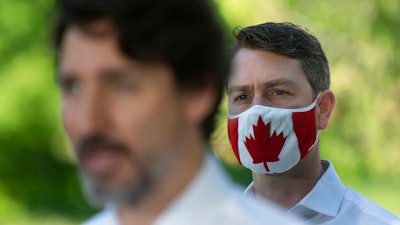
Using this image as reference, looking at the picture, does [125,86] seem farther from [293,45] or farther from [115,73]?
[293,45]

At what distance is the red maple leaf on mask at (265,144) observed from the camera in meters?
5.00

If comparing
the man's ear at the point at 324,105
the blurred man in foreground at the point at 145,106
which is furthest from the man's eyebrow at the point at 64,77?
the man's ear at the point at 324,105

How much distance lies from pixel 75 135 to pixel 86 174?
0.09 metres

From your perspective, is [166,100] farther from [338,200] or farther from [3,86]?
[3,86]

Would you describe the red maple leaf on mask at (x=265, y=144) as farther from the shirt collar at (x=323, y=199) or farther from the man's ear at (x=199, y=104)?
the man's ear at (x=199, y=104)

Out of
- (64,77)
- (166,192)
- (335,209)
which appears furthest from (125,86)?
(335,209)

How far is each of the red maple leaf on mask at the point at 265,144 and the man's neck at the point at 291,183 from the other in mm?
88

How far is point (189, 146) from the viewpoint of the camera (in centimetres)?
271

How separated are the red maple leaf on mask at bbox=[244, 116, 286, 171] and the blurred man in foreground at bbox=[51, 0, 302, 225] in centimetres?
224

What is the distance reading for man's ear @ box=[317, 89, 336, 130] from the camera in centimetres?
521

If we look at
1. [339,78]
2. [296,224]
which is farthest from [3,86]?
[296,224]

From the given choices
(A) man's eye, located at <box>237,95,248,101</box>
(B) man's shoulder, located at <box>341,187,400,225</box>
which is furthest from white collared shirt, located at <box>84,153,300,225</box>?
(A) man's eye, located at <box>237,95,248,101</box>

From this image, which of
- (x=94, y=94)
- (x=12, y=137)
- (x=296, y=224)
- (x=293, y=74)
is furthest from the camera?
(x=12, y=137)

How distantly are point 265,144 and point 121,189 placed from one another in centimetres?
244
